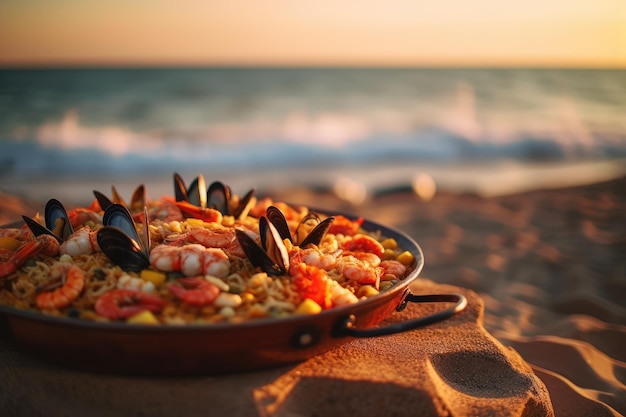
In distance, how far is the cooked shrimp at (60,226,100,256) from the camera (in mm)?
3613

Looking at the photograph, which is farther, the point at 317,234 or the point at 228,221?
the point at 228,221

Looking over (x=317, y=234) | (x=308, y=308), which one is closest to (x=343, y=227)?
(x=317, y=234)

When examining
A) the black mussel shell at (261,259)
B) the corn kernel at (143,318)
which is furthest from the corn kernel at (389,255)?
the corn kernel at (143,318)

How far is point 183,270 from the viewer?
3275 millimetres

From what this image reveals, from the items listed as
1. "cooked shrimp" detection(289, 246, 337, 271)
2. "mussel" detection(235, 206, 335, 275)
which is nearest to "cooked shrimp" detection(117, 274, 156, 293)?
"mussel" detection(235, 206, 335, 275)

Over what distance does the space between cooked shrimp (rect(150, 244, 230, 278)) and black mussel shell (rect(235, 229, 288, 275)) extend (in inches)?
6.3

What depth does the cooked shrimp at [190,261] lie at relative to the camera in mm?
3271

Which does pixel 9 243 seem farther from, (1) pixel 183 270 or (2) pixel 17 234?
(1) pixel 183 270

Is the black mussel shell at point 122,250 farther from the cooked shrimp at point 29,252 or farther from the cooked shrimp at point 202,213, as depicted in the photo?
the cooked shrimp at point 202,213

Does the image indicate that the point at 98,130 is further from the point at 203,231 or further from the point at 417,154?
the point at 203,231

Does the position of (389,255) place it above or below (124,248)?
below

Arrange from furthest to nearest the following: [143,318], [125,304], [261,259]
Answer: [261,259] → [125,304] → [143,318]

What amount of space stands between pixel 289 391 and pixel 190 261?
996 millimetres

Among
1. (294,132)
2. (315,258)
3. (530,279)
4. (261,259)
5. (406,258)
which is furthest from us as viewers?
(294,132)
